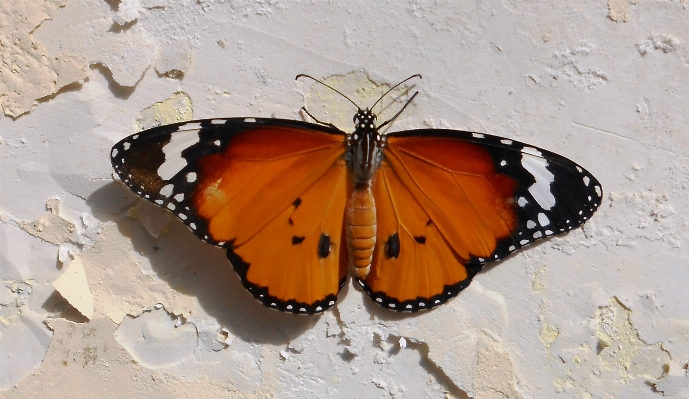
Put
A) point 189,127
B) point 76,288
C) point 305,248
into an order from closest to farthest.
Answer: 1. point 189,127
2. point 305,248
3. point 76,288

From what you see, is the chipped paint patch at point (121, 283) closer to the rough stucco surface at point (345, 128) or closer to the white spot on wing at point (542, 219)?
the rough stucco surface at point (345, 128)

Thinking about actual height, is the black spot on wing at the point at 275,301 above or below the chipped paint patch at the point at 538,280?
below

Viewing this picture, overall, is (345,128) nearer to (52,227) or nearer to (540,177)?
(540,177)

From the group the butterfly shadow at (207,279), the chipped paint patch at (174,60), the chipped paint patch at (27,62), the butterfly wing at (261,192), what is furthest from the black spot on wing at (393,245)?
the chipped paint patch at (27,62)

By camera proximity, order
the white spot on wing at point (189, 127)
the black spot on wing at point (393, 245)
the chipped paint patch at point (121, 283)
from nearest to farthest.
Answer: the white spot on wing at point (189, 127) < the black spot on wing at point (393, 245) < the chipped paint patch at point (121, 283)

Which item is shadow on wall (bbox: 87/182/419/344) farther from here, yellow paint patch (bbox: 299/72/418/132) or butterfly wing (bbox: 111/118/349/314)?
yellow paint patch (bbox: 299/72/418/132)

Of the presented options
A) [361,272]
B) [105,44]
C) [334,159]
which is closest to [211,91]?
[105,44]

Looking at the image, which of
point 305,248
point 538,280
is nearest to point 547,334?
point 538,280

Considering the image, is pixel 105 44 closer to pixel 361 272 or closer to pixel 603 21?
pixel 361 272
